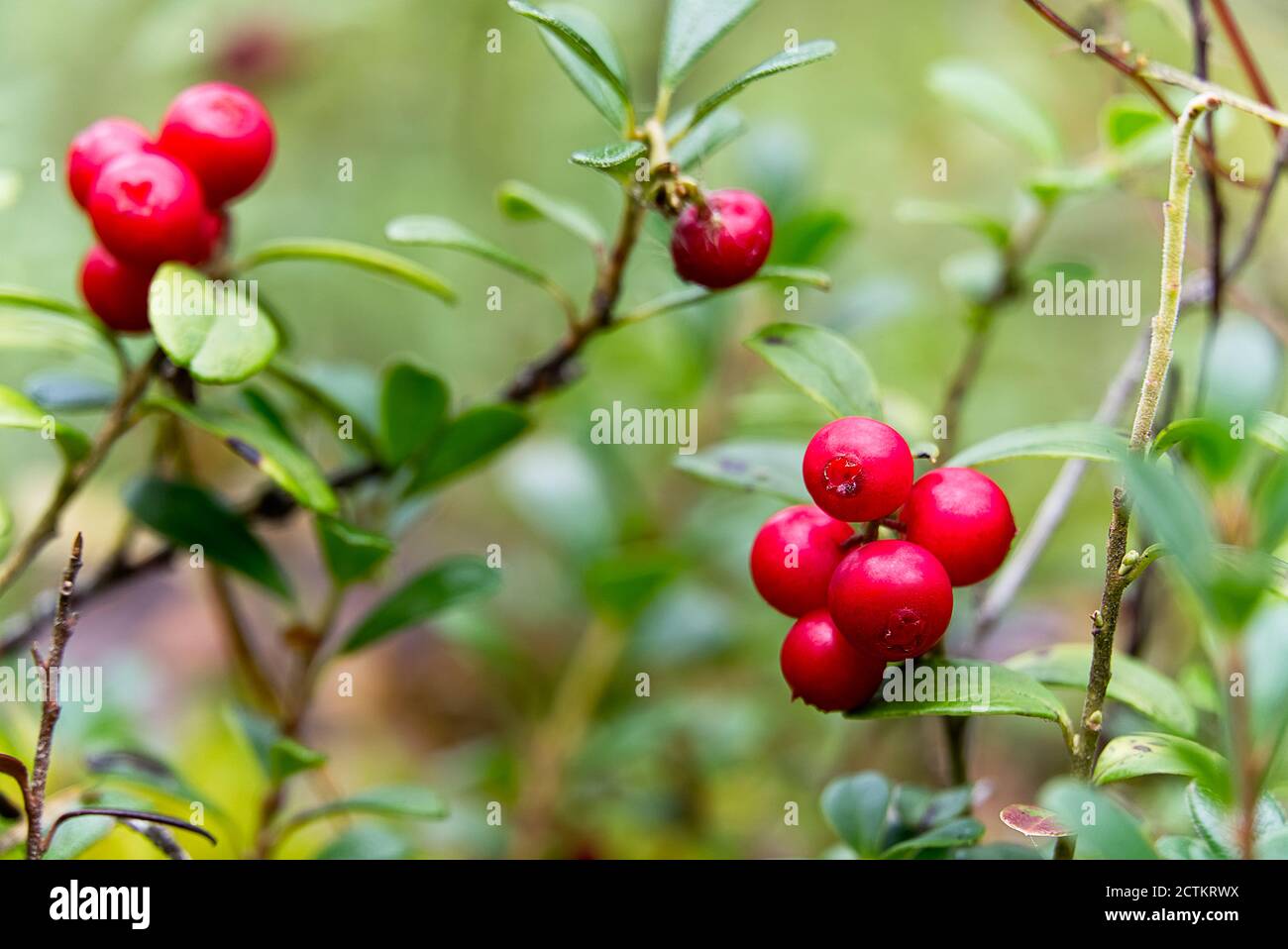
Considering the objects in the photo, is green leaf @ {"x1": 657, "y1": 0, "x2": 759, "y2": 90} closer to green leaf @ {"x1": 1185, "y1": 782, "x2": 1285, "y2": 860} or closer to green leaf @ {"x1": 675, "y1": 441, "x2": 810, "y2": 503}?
green leaf @ {"x1": 675, "y1": 441, "x2": 810, "y2": 503}

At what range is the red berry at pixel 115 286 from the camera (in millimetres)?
1203

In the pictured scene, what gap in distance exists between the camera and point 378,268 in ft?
4.26

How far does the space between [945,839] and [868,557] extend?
1.08 feet

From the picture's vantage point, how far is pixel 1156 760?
3.08 feet

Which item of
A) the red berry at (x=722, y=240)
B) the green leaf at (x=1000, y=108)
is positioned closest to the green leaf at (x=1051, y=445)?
the red berry at (x=722, y=240)

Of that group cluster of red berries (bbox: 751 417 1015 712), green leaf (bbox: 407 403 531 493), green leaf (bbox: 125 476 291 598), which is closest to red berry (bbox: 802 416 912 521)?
cluster of red berries (bbox: 751 417 1015 712)

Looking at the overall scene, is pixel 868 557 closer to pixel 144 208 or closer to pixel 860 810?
pixel 860 810

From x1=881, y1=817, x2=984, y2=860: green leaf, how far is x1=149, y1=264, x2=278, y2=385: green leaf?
0.77 metres

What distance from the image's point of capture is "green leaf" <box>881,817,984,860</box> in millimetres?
1056

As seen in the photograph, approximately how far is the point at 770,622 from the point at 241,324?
1.40 metres

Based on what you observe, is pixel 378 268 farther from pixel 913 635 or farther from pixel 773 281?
pixel 913 635

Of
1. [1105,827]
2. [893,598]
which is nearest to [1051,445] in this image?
[893,598]

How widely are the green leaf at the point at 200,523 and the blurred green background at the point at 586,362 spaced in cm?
19

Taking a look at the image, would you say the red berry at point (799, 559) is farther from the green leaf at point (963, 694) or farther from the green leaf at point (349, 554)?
the green leaf at point (349, 554)
